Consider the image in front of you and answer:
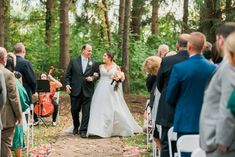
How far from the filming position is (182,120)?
19.9 ft

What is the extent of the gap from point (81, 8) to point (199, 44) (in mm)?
20723

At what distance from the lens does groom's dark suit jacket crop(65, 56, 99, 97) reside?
12.3 m

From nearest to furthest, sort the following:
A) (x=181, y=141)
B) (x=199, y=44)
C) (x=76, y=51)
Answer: (x=181, y=141), (x=199, y=44), (x=76, y=51)

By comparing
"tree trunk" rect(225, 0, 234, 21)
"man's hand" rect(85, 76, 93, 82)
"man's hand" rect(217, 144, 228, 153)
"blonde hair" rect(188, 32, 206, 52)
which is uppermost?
"tree trunk" rect(225, 0, 234, 21)

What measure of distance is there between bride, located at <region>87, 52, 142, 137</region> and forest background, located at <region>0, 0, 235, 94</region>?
5572 millimetres

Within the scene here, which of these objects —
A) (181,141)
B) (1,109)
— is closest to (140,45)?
(1,109)

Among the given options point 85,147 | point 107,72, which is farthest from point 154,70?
point 107,72

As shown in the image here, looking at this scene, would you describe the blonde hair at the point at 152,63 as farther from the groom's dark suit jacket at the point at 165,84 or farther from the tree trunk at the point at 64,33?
the tree trunk at the point at 64,33

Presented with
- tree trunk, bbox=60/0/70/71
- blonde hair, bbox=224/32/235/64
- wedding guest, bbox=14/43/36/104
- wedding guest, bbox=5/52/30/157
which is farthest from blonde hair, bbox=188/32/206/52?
tree trunk, bbox=60/0/70/71

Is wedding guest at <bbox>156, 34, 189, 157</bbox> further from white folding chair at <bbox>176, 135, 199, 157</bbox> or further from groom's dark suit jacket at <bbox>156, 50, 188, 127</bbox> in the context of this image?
white folding chair at <bbox>176, 135, 199, 157</bbox>

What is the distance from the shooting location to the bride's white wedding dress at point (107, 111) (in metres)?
12.4

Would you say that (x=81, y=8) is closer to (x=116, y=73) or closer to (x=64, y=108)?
(x=64, y=108)

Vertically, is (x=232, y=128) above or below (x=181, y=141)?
above

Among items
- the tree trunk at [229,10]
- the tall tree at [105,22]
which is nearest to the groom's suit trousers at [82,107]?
the tree trunk at [229,10]
